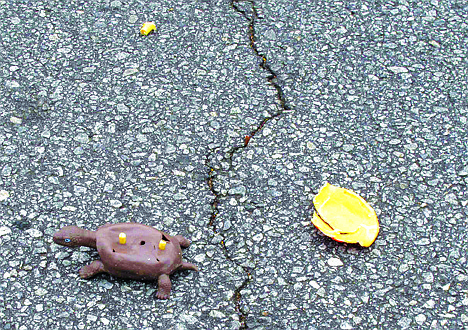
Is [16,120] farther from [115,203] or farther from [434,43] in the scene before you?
[434,43]

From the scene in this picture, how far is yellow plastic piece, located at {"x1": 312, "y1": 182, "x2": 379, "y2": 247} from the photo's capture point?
10.2 feet

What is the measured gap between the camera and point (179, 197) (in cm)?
330

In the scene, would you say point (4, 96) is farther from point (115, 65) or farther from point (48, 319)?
point (48, 319)

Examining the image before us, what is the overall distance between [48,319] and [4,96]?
1696mm

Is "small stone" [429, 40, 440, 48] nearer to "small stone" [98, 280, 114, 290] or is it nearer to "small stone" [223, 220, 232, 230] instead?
"small stone" [223, 220, 232, 230]

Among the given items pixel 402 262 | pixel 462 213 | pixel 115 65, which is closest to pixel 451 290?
pixel 402 262

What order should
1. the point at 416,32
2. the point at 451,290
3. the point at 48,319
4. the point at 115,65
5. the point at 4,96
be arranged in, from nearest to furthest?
the point at 48,319, the point at 451,290, the point at 4,96, the point at 115,65, the point at 416,32

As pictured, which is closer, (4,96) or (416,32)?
(4,96)

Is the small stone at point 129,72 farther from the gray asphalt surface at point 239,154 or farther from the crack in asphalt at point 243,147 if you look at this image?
the crack in asphalt at point 243,147

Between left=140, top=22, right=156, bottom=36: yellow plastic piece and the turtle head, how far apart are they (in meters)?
1.89

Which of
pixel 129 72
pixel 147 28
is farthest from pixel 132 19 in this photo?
pixel 129 72

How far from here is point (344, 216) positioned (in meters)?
3.23

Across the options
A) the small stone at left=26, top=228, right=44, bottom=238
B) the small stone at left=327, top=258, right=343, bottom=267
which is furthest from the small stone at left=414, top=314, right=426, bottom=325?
the small stone at left=26, top=228, right=44, bottom=238

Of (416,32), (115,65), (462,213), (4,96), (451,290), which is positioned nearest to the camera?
(451,290)
